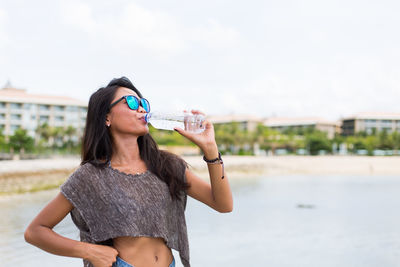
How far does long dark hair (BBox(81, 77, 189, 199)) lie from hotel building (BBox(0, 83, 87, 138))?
65953 mm

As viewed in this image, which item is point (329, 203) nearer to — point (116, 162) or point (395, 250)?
point (395, 250)

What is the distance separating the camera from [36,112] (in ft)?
220

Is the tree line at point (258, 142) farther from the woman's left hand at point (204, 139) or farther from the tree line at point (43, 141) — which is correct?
the woman's left hand at point (204, 139)

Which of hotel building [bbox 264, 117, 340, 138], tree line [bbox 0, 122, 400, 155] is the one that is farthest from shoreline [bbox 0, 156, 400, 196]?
hotel building [bbox 264, 117, 340, 138]


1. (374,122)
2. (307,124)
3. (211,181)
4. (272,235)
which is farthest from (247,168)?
(374,122)

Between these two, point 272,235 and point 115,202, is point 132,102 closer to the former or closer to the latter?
point 115,202

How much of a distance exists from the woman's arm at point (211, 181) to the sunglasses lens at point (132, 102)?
0.22m

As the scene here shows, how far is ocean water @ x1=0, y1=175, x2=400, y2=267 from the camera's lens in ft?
27.6

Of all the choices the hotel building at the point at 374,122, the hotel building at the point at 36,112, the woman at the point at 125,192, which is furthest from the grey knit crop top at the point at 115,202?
the hotel building at the point at 374,122

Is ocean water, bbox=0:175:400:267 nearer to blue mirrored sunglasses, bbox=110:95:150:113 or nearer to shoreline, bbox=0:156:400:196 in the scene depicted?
blue mirrored sunglasses, bbox=110:95:150:113

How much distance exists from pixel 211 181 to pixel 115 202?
0.39m

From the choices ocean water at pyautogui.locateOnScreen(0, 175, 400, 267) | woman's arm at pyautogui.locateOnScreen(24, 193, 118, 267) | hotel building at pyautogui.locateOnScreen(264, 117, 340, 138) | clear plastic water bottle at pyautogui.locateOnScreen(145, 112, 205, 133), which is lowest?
hotel building at pyautogui.locateOnScreen(264, 117, 340, 138)

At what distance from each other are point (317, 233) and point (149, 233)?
1067cm

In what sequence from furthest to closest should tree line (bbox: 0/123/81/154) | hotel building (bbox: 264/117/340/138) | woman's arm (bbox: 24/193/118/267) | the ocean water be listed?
hotel building (bbox: 264/117/340/138)
tree line (bbox: 0/123/81/154)
the ocean water
woman's arm (bbox: 24/193/118/267)
